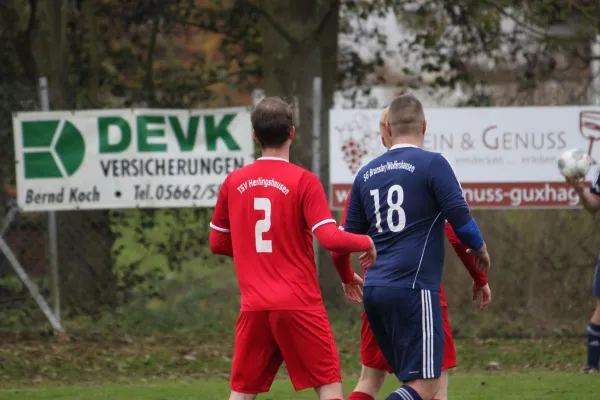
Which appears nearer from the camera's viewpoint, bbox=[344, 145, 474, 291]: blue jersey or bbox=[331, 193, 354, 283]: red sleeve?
bbox=[344, 145, 474, 291]: blue jersey

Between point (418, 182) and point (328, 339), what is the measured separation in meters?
0.90

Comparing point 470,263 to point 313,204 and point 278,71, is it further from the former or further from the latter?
point 278,71

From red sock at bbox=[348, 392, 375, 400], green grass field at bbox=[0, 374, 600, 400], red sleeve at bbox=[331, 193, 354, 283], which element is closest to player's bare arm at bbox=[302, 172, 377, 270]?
red sleeve at bbox=[331, 193, 354, 283]

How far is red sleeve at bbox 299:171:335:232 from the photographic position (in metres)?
5.19

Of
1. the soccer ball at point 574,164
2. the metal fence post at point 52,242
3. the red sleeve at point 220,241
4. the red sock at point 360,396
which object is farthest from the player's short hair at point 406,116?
the metal fence post at point 52,242

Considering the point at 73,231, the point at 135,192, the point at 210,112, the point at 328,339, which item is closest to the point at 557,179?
the point at 210,112

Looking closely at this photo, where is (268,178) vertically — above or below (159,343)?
above

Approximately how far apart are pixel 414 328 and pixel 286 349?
2.11ft

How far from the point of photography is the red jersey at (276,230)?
5.25m

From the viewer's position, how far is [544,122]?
34.5 ft

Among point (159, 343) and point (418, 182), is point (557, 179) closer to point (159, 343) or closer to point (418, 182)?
point (159, 343)

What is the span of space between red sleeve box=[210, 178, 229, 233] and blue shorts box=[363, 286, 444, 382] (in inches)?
34.1

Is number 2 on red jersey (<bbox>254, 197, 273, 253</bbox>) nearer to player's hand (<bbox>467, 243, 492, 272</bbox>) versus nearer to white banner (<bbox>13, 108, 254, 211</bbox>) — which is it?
player's hand (<bbox>467, 243, 492, 272</bbox>)

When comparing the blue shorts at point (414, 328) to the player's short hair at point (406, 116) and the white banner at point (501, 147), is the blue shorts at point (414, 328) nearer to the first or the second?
the player's short hair at point (406, 116)
